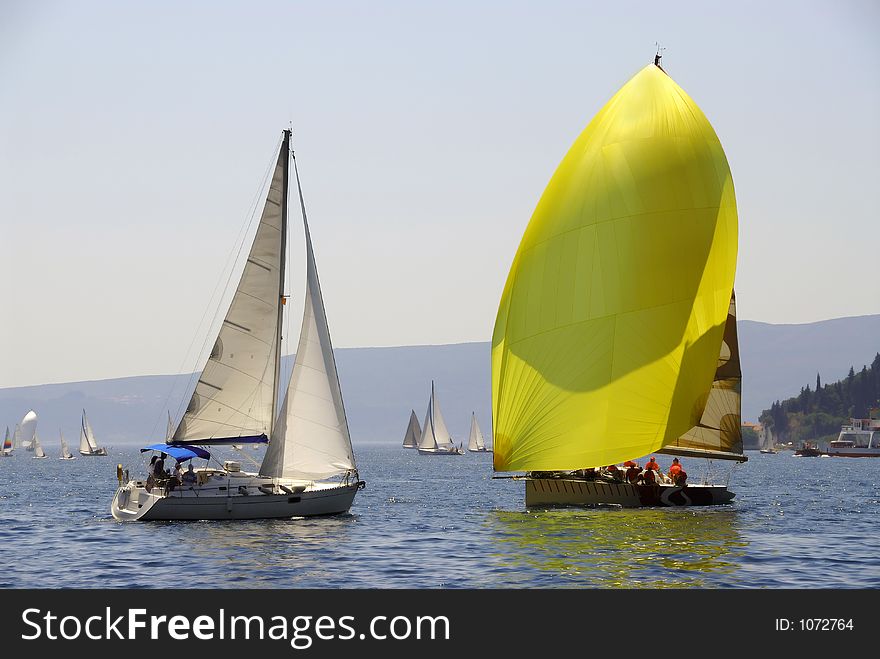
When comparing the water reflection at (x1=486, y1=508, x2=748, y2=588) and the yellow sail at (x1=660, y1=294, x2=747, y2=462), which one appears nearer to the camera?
the water reflection at (x1=486, y1=508, x2=748, y2=588)

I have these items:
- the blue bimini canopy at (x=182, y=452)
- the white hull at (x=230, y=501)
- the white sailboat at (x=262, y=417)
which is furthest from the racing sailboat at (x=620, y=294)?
the blue bimini canopy at (x=182, y=452)

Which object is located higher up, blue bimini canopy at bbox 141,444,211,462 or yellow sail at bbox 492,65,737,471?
yellow sail at bbox 492,65,737,471

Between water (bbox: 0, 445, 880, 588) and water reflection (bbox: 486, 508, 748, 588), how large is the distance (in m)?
0.06

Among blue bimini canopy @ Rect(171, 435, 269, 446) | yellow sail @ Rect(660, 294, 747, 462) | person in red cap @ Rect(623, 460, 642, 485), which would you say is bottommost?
person in red cap @ Rect(623, 460, 642, 485)

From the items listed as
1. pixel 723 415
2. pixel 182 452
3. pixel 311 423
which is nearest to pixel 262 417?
pixel 311 423

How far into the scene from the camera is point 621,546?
120 feet

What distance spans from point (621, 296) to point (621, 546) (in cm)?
1197

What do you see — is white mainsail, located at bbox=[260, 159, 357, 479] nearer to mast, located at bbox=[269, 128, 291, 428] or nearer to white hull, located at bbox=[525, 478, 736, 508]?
mast, located at bbox=[269, 128, 291, 428]

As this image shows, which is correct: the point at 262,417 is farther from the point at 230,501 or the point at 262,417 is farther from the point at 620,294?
the point at 620,294

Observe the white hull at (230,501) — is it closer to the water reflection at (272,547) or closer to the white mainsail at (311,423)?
the water reflection at (272,547)

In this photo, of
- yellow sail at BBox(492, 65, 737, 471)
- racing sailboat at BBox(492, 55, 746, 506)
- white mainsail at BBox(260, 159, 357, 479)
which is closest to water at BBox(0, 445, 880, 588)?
white mainsail at BBox(260, 159, 357, 479)

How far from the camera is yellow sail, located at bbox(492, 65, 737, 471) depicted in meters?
45.1

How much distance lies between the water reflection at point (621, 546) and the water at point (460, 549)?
6 cm
